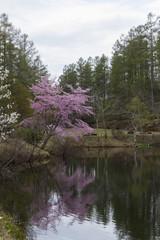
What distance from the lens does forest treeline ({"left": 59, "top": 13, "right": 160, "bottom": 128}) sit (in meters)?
54.4

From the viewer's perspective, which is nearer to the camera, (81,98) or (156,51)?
(81,98)

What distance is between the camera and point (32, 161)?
23.0m

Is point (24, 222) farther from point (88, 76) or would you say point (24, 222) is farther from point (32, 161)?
point (88, 76)

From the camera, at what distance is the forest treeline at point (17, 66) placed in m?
28.3

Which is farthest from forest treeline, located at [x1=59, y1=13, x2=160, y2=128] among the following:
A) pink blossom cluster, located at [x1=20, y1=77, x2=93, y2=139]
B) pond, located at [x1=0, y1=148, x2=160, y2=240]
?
pond, located at [x1=0, y1=148, x2=160, y2=240]

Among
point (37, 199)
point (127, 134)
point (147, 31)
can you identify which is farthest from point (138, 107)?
point (37, 199)

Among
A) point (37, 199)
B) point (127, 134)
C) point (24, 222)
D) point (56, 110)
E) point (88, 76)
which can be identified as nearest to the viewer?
point (24, 222)

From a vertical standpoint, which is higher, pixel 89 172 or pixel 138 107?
→ pixel 138 107

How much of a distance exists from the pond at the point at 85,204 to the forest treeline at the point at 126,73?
3549 cm

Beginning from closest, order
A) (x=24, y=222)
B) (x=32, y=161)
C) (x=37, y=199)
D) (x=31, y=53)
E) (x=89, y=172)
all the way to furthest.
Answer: (x=24, y=222) < (x=37, y=199) < (x=89, y=172) < (x=32, y=161) < (x=31, y=53)

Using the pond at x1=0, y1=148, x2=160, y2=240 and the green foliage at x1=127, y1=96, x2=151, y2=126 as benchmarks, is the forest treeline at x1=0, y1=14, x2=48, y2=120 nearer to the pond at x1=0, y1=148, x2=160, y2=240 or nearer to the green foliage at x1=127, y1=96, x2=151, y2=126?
the pond at x1=0, y1=148, x2=160, y2=240

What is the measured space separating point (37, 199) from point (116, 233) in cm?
497

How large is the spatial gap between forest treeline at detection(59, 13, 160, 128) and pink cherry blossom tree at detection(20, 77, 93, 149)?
26.7 meters

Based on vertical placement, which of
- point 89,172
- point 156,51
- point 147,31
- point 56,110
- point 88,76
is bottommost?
point 89,172
